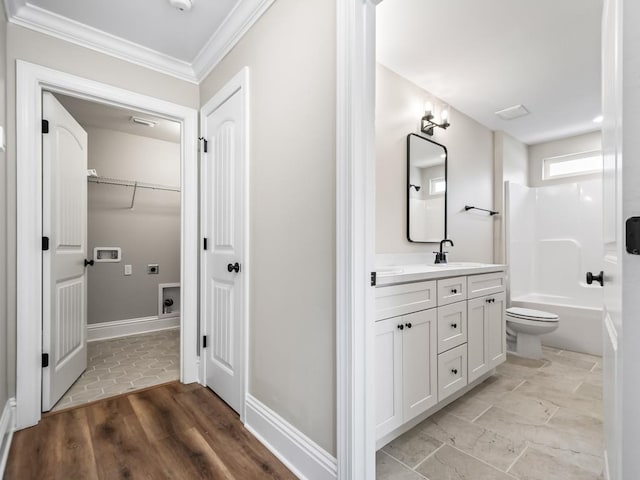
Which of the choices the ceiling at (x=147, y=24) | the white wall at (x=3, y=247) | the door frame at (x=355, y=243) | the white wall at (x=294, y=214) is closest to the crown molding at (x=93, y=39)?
the ceiling at (x=147, y=24)

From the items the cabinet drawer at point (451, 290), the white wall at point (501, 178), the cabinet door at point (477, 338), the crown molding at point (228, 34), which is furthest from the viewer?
the white wall at point (501, 178)

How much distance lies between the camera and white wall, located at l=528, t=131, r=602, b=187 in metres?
3.80

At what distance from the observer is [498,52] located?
233 centimetres

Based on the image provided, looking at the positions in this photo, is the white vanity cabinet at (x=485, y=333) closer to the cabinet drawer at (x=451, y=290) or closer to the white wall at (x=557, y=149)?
the cabinet drawer at (x=451, y=290)

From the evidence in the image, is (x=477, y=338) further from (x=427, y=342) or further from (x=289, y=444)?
(x=289, y=444)

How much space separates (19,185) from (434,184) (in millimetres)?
2995

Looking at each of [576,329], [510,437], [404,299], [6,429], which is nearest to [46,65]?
[6,429]

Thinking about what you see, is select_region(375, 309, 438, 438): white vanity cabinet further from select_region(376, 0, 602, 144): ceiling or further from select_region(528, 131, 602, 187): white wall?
select_region(528, 131, 602, 187): white wall

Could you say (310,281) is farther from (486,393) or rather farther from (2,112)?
(2,112)

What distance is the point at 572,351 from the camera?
3.24 metres

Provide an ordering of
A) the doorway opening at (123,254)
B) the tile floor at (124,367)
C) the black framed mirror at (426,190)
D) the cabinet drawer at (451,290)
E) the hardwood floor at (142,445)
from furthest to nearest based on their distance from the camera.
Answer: the black framed mirror at (426,190)
the doorway opening at (123,254)
the tile floor at (124,367)
the cabinet drawer at (451,290)
the hardwood floor at (142,445)

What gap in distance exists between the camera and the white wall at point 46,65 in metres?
1.82

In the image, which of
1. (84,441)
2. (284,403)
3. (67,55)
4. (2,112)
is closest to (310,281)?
(284,403)

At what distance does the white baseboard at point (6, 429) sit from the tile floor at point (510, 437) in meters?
1.78
